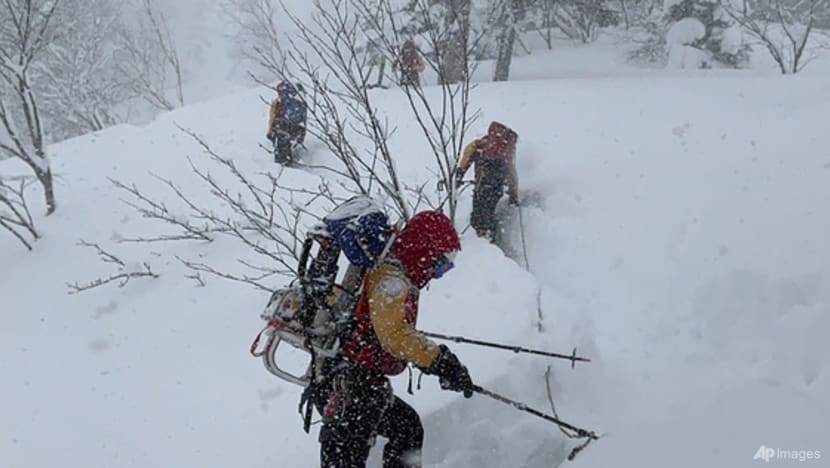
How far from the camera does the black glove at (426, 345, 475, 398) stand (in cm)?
334

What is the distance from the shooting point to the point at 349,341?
3.47 m

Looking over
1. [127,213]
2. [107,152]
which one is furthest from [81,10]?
[127,213]

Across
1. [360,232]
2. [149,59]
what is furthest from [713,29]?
[149,59]

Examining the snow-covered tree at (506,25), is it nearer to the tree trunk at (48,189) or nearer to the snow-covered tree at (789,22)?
the snow-covered tree at (789,22)

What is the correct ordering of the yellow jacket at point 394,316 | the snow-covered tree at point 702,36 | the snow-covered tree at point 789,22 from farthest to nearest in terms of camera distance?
the snow-covered tree at point 702,36 → the snow-covered tree at point 789,22 → the yellow jacket at point 394,316

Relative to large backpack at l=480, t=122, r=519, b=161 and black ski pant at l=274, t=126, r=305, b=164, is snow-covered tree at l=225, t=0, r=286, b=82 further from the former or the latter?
large backpack at l=480, t=122, r=519, b=161

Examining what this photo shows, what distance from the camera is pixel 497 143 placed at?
7.23 metres

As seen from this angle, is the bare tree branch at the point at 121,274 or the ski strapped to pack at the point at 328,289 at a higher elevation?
the ski strapped to pack at the point at 328,289

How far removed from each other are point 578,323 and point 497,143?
2.54m

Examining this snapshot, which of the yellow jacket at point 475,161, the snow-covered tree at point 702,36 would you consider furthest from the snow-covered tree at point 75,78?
the yellow jacket at point 475,161

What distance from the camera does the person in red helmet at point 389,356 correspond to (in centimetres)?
321

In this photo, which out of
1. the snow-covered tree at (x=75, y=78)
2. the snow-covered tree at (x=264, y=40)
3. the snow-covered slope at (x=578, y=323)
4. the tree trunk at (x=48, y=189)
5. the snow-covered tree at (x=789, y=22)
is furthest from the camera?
the snow-covered tree at (x=75, y=78)

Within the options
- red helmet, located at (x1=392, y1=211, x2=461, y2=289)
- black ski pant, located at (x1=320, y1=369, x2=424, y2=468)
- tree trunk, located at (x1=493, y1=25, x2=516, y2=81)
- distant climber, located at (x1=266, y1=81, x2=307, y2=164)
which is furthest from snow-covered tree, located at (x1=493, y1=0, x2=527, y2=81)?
black ski pant, located at (x1=320, y1=369, x2=424, y2=468)

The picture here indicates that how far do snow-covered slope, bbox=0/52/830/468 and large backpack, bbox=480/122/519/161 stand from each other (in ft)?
2.89
